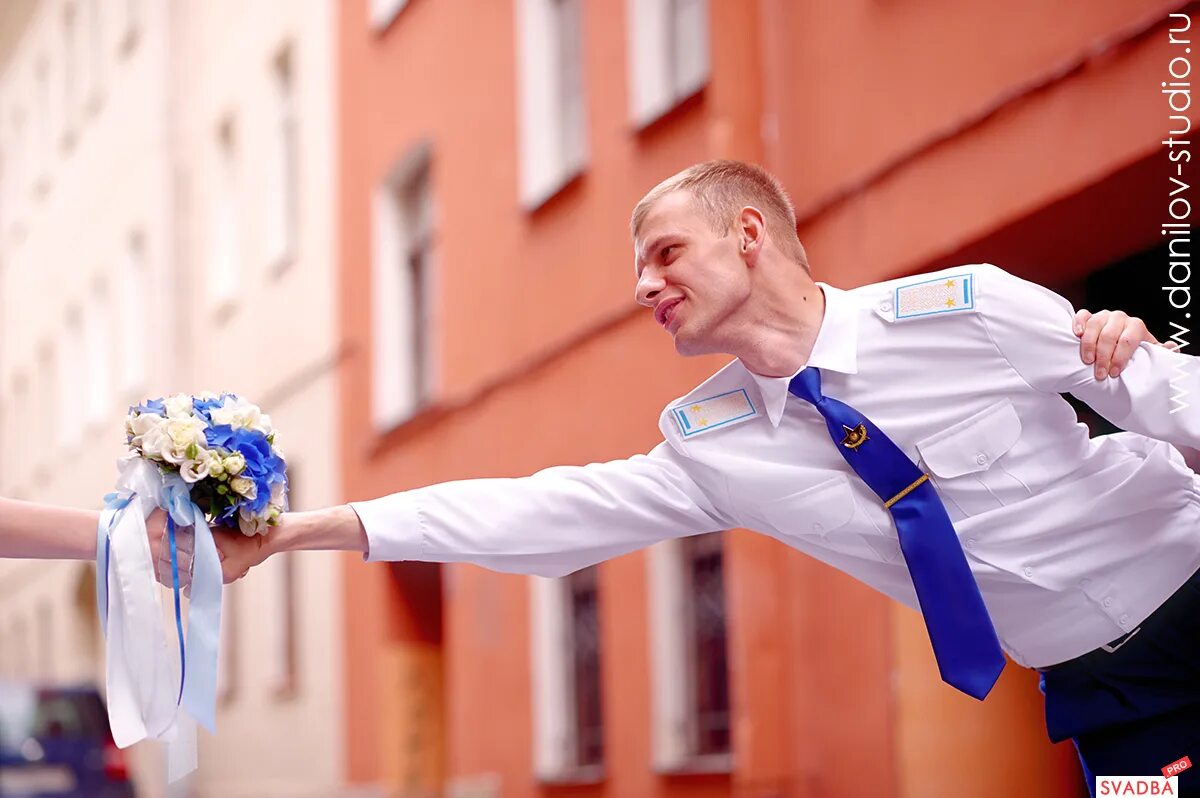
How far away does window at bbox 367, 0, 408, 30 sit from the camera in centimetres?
1075

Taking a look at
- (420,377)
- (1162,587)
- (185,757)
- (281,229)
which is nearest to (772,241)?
(1162,587)

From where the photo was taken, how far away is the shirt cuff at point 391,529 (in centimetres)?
271

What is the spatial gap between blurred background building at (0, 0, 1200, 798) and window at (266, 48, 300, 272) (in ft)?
0.10

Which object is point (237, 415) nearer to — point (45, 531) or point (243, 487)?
point (243, 487)

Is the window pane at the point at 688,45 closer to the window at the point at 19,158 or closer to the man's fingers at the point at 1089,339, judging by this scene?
the man's fingers at the point at 1089,339

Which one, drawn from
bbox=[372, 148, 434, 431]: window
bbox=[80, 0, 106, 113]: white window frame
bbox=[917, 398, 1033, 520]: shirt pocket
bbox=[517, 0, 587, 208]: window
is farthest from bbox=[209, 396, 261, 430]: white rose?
bbox=[80, 0, 106, 113]: white window frame

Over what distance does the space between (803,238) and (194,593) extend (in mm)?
4078

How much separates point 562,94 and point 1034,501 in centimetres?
665

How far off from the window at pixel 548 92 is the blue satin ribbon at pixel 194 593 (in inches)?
237

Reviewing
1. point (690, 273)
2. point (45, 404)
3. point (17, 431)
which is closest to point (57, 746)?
point (690, 273)

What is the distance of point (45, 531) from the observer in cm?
258

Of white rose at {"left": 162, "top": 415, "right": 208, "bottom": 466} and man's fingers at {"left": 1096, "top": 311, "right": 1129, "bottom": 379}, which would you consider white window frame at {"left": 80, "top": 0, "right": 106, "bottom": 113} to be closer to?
white rose at {"left": 162, "top": 415, "right": 208, "bottom": 466}

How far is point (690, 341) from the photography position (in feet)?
8.81

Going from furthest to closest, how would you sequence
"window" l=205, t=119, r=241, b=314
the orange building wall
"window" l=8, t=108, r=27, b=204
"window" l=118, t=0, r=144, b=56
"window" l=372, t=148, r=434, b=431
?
"window" l=8, t=108, r=27, b=204 < "window" l=118, t=0, r=144, b=56 < "window" l=205, t=119, r=241, b=314 < "window" l=372, t=148, r=434, b=431 < the orange building wall
